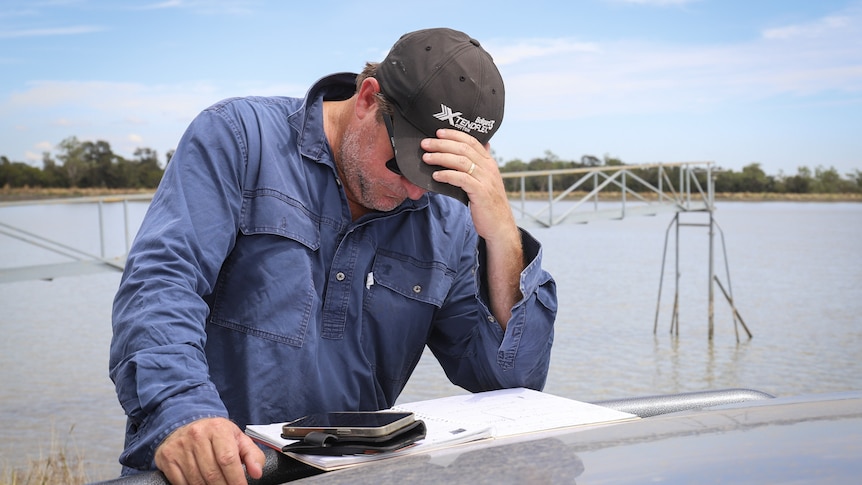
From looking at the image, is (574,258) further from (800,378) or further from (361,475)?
(361,475)

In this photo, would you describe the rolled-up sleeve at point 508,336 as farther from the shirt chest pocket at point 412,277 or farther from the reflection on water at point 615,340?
the reflection on water at point 615,340

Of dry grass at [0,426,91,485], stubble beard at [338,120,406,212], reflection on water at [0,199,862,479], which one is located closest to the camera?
stubble beard at [338,120,406,212]

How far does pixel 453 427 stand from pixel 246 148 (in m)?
0.73

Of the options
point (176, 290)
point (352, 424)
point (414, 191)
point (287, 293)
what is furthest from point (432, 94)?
point (352, 424)

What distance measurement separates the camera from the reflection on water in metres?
15.6

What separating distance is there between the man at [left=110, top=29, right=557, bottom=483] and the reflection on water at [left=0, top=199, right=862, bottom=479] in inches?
125

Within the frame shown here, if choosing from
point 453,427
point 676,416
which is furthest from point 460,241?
point 676,416

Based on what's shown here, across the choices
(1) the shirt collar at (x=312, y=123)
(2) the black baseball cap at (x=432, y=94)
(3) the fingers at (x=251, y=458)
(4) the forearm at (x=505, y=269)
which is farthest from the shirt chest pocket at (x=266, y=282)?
(3) the fingers at (x=251, y=458)

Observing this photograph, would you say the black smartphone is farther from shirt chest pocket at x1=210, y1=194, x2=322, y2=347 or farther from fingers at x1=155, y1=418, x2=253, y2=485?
shirt chest pocket at x1=210, y1=194, x2=322, y2=347

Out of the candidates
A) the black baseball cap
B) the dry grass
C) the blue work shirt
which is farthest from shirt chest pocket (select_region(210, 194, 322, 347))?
the dry grass

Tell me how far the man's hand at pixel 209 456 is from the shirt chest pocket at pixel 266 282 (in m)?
0.43

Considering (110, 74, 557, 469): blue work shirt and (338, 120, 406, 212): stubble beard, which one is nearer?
(110, 74, 557, 469): blue work shirt

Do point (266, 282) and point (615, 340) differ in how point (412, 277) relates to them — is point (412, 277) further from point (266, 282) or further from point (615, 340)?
point (615, 340)

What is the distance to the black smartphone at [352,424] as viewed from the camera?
1.11 meters
